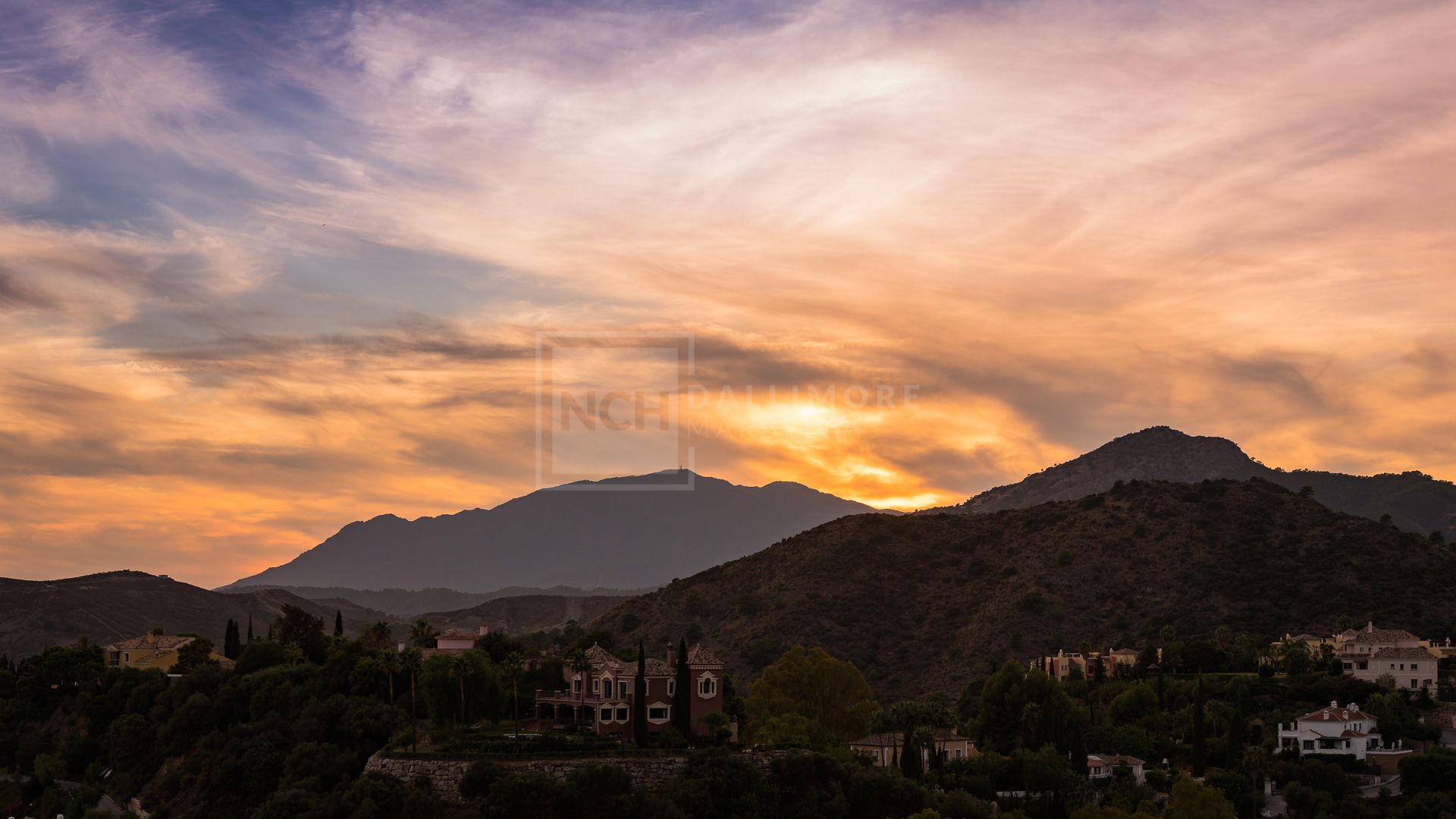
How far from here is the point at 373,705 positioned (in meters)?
81.6

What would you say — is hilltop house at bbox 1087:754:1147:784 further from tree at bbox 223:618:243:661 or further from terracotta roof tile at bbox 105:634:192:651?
terracotta roof tile at bbox 105:634:192:651

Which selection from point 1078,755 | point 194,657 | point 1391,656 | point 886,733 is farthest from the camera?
point 194,657

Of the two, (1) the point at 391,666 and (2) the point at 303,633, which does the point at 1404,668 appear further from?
(2) the point at 303,633

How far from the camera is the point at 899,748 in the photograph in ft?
284

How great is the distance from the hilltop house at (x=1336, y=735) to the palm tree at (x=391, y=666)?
5648 cm

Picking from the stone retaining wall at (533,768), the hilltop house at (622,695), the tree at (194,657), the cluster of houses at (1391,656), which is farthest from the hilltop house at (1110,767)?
the tree at (194,657)

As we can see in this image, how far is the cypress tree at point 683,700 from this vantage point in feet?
256

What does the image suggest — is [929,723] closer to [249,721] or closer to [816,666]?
[816,666]

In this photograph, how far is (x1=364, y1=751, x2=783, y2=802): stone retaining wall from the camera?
70.2 metres

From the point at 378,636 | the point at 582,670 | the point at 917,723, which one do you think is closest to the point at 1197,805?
the point at 917,723

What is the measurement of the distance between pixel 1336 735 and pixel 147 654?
8862cm

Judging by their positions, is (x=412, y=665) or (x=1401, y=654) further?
(x=1401, y=654)

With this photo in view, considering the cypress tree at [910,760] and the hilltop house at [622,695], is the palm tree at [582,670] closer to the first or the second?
the hilltop house at [622,695]

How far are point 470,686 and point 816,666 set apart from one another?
26.1 metres
